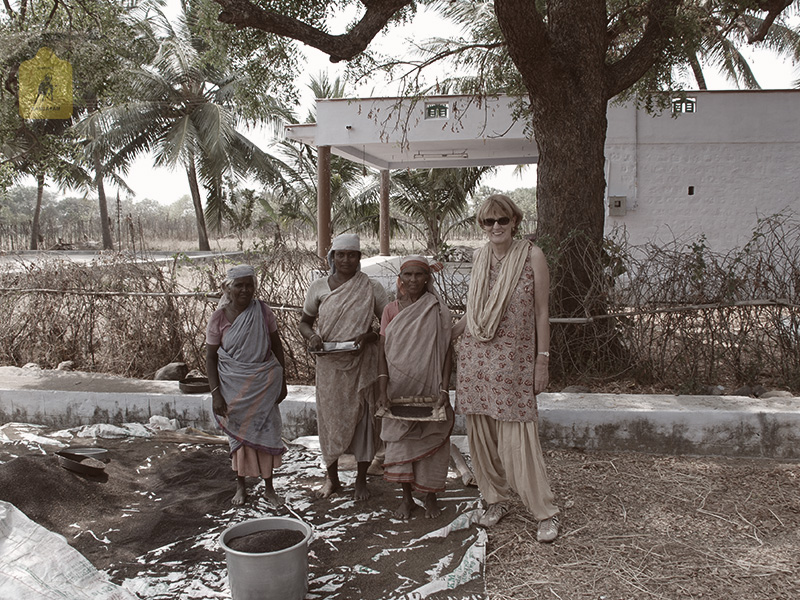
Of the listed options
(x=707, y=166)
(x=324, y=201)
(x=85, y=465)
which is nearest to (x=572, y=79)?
(x=85, y=465)

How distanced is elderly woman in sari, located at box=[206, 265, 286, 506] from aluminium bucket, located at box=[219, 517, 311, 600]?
1.04 metres

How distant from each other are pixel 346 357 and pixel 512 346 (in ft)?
3.31

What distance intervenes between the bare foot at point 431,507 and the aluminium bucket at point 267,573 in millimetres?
966

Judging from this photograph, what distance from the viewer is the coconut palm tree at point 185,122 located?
22031mm

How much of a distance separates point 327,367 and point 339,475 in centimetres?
85

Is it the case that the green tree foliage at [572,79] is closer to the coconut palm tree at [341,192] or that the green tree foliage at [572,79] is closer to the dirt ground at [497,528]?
the dirt ground at [497,528]

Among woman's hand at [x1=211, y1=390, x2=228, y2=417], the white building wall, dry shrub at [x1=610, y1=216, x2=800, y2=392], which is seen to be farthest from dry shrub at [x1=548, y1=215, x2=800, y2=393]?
the white building wall

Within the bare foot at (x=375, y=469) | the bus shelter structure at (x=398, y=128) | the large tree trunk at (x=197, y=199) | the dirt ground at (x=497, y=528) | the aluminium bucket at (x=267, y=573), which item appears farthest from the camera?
the large tree trunk at (x=197, y=199)

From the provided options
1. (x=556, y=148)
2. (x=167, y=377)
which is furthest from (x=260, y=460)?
(x=556, y=148)

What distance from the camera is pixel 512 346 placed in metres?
3.24

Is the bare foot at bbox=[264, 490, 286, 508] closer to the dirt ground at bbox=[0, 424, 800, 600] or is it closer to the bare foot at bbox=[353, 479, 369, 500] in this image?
the dirt ground at bbox=[0, 424, 800, 600]

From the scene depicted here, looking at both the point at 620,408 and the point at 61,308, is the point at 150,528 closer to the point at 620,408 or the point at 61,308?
the point at 620,408

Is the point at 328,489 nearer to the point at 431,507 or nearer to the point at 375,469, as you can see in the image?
the point at 375,469

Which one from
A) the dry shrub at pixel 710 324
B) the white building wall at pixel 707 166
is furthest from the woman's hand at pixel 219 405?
the white building wall at pixel 707 166
